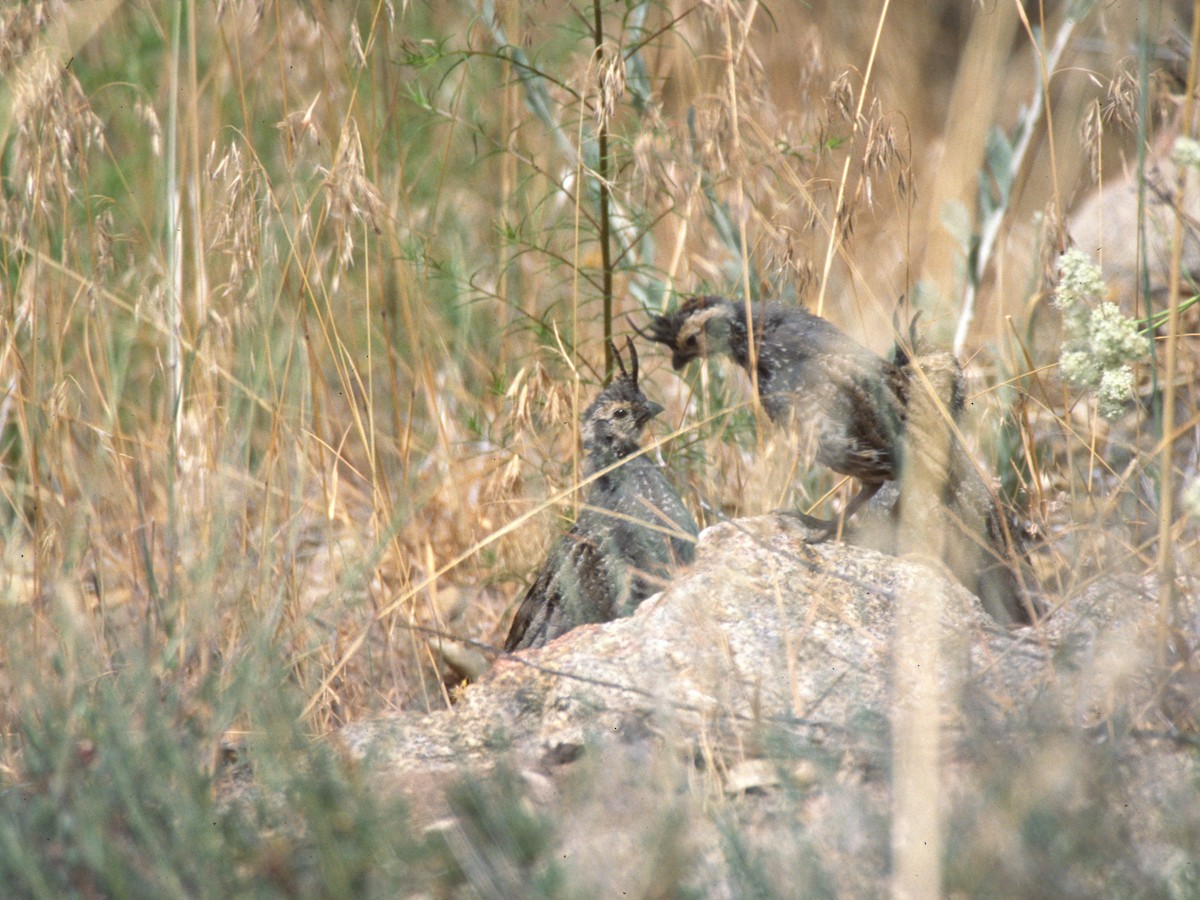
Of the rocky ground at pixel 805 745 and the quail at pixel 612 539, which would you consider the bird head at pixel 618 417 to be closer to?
the quail at pixel 612 539

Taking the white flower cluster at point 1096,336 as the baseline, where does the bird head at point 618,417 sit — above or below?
below

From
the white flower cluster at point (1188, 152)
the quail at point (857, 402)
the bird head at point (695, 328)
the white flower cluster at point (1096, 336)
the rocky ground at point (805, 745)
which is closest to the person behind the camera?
the rocky ground at point (805, 745)

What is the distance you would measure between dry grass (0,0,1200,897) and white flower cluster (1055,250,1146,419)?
0.36 ft

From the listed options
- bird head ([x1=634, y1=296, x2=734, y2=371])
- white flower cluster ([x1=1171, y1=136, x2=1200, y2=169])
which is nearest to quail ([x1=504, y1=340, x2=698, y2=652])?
bird head ([x1=634, y1=296, x2=734, y2=371])

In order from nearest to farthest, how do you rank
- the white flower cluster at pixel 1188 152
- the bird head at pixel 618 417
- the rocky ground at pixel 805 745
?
the rocky ground at pixel 805 745
the white flower cluster at pixel 1188 152
the bird head at pixel 618 417

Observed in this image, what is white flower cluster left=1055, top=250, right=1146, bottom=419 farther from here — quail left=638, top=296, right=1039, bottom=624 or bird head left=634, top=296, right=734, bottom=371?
bird head left=634, top=296, right=734, bottom=371

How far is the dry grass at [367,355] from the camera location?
319 centimetres

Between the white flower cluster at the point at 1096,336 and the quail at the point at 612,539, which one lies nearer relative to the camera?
the white flower cluster at the point at 1096,336

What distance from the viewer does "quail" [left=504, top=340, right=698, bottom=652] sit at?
3754mm

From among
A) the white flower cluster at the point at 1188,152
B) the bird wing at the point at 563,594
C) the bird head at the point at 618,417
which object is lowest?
the bird wing at the point at 563,594

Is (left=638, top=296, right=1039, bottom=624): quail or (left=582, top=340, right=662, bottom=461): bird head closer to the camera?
(left=638, top=296, right=1039, bottom=624): quail

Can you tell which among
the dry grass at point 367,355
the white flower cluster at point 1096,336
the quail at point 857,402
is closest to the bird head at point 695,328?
the quail at point 857,402

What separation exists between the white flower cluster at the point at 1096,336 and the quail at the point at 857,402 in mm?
892

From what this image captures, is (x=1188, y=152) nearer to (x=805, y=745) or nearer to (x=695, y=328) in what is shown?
(x=805, y=745)
